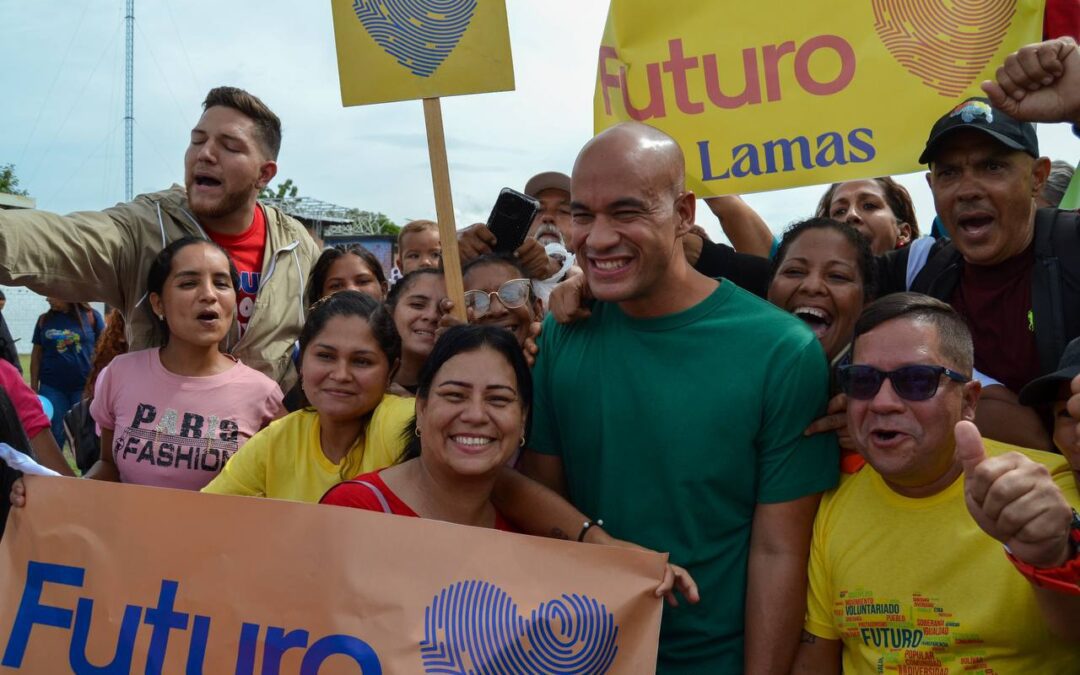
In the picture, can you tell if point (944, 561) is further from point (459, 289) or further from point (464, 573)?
point (459, 289)

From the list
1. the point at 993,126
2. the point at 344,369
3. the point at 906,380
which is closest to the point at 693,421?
the point at 906,380

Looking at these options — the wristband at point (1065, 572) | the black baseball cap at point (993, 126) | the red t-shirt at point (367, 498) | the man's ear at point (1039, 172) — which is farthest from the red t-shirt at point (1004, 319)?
the red t-shirt at point (367, 498)

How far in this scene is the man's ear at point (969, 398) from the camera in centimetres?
278

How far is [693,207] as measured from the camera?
319cm

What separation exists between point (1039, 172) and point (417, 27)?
2425 millimetres

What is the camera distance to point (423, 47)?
11.2 ft

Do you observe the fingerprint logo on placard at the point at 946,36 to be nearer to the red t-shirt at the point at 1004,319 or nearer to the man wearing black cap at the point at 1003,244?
the man wearing black cap at the point at 1003,244

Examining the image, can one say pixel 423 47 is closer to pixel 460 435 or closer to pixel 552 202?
pixel 460 435

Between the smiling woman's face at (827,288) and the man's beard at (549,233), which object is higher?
the man's beard at (549,233)

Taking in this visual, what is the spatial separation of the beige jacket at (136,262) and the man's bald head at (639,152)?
2315 mm

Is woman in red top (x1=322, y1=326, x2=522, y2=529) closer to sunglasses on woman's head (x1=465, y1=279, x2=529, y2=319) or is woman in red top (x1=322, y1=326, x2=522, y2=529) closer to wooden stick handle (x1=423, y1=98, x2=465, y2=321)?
wooden stick handle (x1=423, y1=98, x2=465, y2=321)

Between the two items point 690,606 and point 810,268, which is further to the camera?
point 810,268

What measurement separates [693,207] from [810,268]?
664 millimetres

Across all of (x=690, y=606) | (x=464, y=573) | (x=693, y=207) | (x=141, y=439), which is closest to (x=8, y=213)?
(x=141, y=439)
